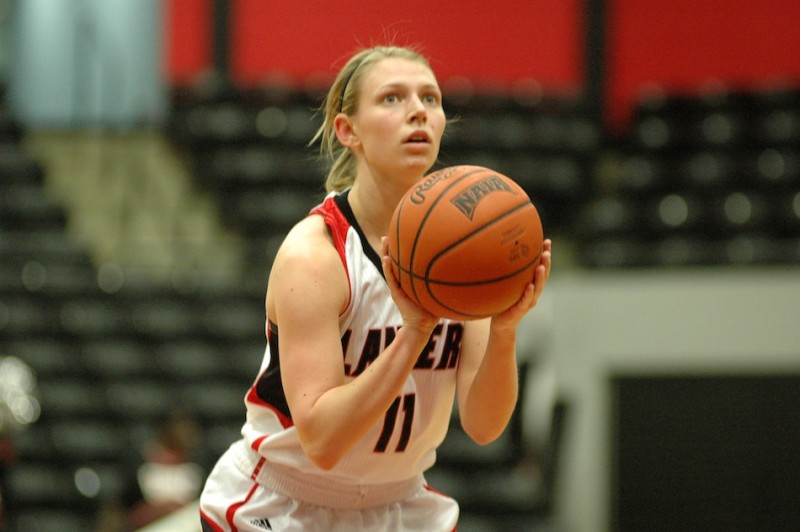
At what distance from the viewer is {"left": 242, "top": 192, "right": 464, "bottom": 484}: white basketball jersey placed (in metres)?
2.96

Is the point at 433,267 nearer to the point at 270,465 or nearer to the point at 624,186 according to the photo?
the point at 270,465

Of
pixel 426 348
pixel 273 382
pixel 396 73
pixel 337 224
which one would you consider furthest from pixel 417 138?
pixel 273 382

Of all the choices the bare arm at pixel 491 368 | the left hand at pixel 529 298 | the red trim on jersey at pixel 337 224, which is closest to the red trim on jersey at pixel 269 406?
the red trim on jersey at pixel 337 224

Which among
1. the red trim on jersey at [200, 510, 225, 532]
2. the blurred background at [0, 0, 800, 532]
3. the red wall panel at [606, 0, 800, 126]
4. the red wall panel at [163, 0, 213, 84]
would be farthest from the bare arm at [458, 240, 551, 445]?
the red wall panel at [163, 0, 213, 84]

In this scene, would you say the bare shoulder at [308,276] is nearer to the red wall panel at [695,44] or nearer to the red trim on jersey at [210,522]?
the red trim on jersey at [210,522]

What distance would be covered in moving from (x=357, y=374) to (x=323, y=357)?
23 centimetres

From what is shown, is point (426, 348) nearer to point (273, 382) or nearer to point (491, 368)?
point (491, 368)

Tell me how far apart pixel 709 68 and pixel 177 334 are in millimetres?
5887

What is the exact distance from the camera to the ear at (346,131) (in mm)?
3160

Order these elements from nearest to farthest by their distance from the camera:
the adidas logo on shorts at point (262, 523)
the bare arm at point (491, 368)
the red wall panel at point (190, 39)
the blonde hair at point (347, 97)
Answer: the bare arm at point (491, 368) < the adidas logo on shorts at point (262, 523) < the blonde hair at point (347, 97) < the red wall panel at point (190, 39)

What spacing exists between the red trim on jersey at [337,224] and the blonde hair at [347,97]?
28cm

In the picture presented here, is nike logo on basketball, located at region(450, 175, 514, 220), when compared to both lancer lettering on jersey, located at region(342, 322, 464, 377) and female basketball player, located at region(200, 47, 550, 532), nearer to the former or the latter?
female basketball player, located at region(200, 47, 550, 532)

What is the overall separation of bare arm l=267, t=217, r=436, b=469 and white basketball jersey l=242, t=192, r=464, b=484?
0.29ft

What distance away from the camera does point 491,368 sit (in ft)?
9.89
